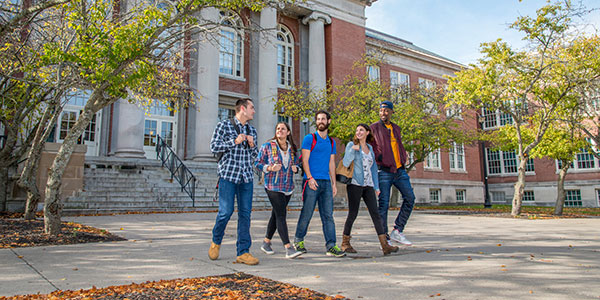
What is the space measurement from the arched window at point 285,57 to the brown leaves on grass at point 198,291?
2211 cm

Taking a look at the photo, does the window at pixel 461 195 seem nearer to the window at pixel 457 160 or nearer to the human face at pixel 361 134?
the window at pixel 457 160

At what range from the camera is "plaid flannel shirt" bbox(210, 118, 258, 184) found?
4.73 meters

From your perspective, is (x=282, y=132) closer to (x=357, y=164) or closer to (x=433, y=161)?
(x=357, y=164)

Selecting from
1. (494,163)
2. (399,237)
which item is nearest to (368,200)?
(399,237)

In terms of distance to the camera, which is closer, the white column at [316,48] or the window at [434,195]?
the white column at [316,48]

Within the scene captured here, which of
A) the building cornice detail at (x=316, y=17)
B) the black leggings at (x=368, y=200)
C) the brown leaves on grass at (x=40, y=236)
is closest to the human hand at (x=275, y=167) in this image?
the black leggings at (x=368, y=200)

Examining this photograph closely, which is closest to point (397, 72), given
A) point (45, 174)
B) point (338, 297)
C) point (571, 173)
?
point (571, 173)

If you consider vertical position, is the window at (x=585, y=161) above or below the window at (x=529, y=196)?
above

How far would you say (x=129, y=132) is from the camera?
17.9 metres

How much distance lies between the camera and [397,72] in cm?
3198

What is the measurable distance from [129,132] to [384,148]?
48.4 feet

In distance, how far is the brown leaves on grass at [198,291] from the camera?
10.5ft

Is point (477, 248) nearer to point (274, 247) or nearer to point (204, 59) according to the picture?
point (274, 247)

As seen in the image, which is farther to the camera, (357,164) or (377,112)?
(377,112)
